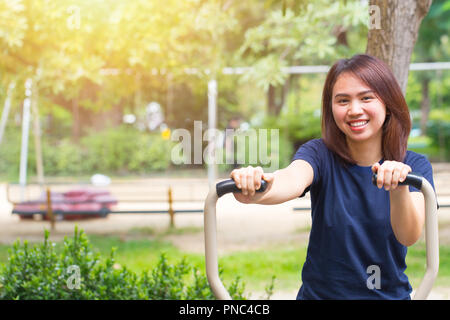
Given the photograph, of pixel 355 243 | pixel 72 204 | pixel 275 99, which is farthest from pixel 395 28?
pixel 275 99

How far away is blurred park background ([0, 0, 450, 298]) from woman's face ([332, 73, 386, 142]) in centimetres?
211

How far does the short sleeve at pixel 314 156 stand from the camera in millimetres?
1588

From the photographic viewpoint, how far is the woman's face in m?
1.53

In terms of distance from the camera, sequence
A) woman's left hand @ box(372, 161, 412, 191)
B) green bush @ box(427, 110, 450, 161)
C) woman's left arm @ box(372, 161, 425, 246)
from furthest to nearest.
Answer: green bush @ box(427, 110, 450, 161), woman's left arm @ box(372, 161, 425, 246), woman's left hand @ box(372, 161, 412, 191)

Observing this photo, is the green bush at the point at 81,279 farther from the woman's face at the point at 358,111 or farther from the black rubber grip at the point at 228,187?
the black rubber grip at the point at 228,187

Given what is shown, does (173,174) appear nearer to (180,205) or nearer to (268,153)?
(180,205)

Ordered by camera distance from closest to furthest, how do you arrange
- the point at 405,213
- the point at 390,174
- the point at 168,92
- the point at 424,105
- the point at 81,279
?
the point at 390,174
the point at 405,213
the point at 81,279
the point at 168,92
the point at 424,105

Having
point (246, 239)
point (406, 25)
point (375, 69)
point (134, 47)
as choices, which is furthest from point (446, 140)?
point (375, 69)

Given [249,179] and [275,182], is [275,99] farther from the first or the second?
[249,179]

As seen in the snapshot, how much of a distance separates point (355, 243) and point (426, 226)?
29 centimetres

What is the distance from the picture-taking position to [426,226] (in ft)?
4.15

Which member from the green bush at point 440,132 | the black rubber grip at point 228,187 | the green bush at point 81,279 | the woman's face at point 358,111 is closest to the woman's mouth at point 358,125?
the woman's face at point 358,111

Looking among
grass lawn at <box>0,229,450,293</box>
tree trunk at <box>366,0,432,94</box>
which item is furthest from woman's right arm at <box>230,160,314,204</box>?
grass lawn at <box>0,229,450,293</box>

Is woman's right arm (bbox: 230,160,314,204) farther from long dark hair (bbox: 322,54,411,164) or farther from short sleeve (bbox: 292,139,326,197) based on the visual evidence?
long dark hair (bbox: 322,54,411,164)
